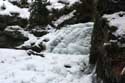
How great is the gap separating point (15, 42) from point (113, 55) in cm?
1395

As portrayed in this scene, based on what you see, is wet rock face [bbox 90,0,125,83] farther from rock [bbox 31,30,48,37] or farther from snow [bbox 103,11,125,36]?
rock [bbox 31,30,48,37]

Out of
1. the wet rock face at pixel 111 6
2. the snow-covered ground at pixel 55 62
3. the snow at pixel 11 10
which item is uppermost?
the wet rock face at pixel 111 6

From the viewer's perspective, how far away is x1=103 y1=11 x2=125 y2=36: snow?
1068cm

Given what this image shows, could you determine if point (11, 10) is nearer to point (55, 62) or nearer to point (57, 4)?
point (57, 4)

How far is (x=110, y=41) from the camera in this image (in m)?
10.4

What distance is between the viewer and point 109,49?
33.7 feet

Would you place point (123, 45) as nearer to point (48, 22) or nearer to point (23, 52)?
point (23, 52)

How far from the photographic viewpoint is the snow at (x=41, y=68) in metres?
11.9

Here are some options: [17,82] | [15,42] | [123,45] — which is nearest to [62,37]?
[15,42]

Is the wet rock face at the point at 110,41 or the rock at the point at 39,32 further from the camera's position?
the rock at the point at 39,32

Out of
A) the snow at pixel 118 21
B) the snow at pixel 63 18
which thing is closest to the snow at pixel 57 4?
the snow at pixel 63 18

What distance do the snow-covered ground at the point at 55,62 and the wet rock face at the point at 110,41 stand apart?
1.04 m

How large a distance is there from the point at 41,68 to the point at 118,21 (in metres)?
3.60

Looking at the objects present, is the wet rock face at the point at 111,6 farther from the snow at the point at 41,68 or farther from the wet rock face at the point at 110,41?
the snow at the point at 41,68
